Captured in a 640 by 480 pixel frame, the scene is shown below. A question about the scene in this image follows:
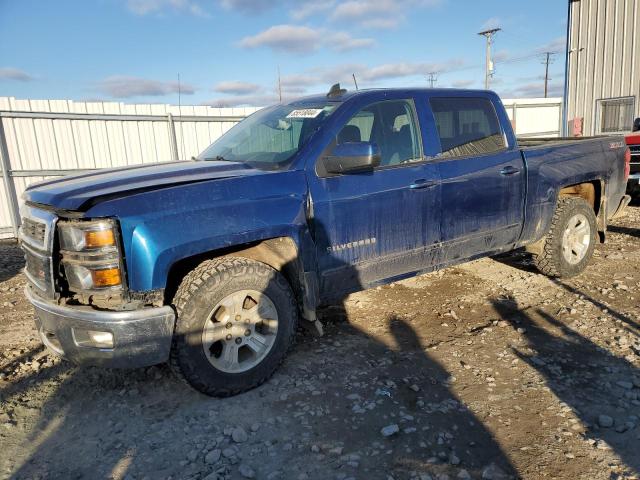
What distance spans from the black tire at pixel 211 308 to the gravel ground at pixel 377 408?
13 cm

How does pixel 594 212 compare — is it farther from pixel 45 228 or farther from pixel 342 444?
pixel 45 228

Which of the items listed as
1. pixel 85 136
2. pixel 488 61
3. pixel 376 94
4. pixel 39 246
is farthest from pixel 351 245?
pixel 488 61

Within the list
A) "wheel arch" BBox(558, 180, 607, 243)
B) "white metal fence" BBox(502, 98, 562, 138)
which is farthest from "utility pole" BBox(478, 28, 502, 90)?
"wheel arch" BBox(558, 180, 607, 243)

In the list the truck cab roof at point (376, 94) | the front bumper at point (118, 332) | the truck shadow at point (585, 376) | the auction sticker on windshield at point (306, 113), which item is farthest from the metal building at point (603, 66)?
the front bumper at point (118, 332)

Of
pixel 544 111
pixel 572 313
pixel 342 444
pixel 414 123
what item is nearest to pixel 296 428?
pixel 342 444

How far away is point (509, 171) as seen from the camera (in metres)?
4.42

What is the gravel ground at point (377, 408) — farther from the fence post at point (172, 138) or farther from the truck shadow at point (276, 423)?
the fence post at point (172, 138)

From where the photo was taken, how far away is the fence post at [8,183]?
8469 millimetres

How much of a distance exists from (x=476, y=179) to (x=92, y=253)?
3077 mm

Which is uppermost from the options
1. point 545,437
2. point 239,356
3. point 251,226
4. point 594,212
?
point 251,226

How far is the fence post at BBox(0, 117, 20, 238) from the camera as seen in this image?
8469 mm

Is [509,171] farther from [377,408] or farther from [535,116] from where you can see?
[535,116]

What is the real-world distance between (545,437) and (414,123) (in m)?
2.47

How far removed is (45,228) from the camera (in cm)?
282
